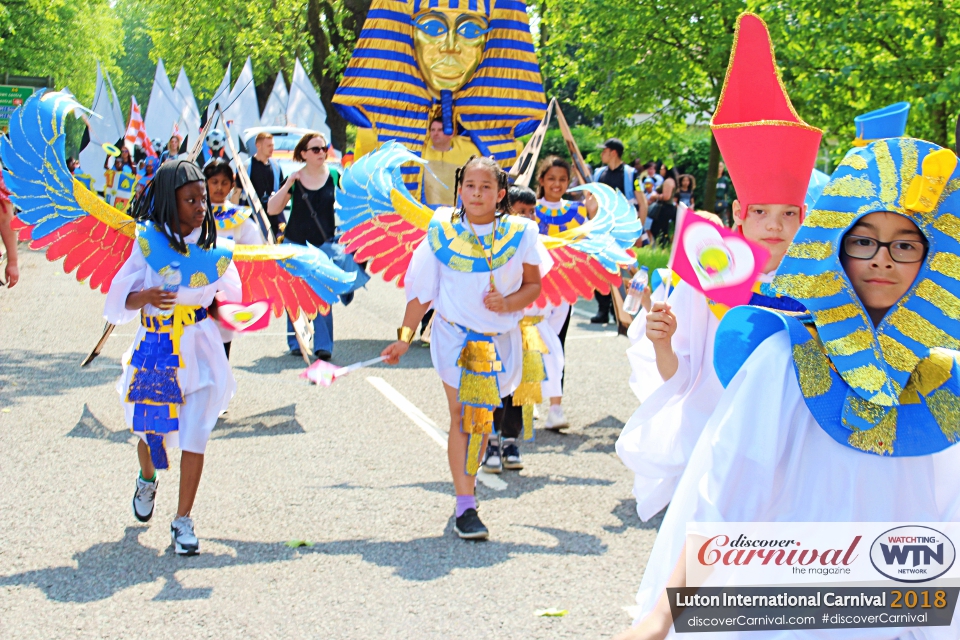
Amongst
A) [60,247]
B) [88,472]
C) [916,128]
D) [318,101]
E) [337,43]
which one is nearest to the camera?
[60,247]

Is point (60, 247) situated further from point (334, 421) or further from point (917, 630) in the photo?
point (917, 630)

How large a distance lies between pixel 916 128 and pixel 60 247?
31.5 feet

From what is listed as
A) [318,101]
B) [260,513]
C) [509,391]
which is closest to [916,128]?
[509,391]

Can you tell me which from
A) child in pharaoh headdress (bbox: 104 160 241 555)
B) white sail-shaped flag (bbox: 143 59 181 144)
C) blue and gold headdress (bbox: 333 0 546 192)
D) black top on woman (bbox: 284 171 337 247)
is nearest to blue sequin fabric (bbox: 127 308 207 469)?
child in pharaoh headdress (bbox: 104 160 241 555)

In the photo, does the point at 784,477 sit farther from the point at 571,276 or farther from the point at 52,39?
the point at 52,39

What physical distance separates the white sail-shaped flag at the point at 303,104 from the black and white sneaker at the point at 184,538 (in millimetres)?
22957

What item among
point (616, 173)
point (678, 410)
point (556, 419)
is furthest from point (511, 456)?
point (616, 173)

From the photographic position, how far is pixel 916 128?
38.2 feet

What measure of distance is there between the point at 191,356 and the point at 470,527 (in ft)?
4.75

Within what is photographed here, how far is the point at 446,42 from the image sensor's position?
820 cm

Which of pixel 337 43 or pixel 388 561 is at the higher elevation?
pixel 337 43

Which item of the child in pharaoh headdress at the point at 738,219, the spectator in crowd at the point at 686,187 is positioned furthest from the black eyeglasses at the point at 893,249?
the spectator in crowd at the point at 686,187

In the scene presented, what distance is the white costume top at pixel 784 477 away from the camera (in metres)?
1.99

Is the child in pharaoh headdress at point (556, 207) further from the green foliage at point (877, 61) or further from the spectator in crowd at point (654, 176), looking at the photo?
the spectator in crowd at point (654, 176)
